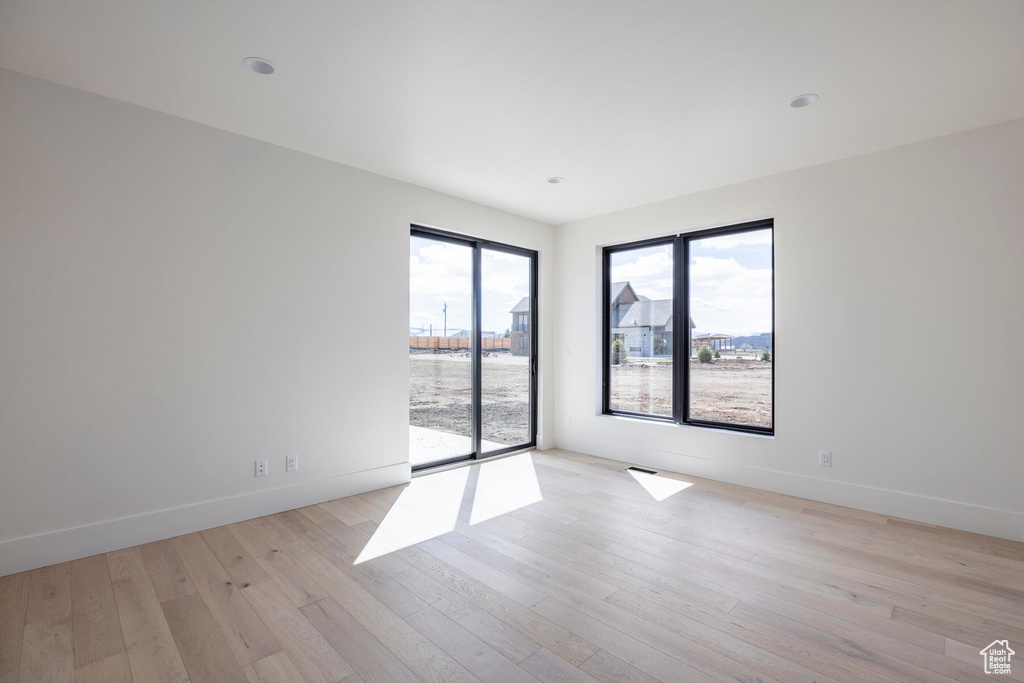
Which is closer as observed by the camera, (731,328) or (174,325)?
(174,325)

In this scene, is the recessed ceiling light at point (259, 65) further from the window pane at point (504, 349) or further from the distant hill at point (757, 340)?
the distant hill at point (757, 340)

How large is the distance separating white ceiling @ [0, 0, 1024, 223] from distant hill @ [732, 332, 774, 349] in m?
1.47

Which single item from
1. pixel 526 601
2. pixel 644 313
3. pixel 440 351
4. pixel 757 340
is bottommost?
pixel 526 601

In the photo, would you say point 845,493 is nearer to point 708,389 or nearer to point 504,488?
point 708,389

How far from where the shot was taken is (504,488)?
4047mm

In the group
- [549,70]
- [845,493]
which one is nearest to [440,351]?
[549,70]

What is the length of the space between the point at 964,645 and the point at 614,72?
3.06m

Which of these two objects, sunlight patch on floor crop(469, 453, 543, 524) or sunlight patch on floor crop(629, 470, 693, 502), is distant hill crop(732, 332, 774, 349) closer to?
sunlight patch on floor crop(629, 470, 693, 502)

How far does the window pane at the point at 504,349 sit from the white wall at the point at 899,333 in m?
1.93

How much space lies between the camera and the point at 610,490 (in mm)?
4023

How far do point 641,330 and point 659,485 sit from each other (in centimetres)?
166

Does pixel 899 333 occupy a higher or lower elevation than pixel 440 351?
higher

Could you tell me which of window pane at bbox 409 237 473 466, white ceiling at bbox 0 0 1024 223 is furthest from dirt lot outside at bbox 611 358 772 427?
white ceiling at bbox 0 0 1024 223

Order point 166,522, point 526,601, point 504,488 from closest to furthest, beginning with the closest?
point 526,601, point 166,522, point 504,488
